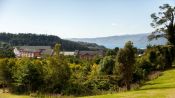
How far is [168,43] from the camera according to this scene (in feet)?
207

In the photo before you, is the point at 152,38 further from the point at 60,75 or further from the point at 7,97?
the point at 7,97

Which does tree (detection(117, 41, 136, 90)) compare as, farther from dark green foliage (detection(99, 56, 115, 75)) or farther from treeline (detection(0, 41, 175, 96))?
dark green foliage (detection(99, 56, 115, 75))

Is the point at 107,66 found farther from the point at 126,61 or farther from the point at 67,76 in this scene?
the point at 126,61

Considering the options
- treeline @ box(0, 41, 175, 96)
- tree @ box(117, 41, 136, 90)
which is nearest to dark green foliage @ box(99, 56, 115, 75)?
treeline @ box(0, 41, 175, 96)

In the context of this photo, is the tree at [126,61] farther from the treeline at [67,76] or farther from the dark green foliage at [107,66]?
the dark green foliage at [107,66]

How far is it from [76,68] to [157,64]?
43.2 ft

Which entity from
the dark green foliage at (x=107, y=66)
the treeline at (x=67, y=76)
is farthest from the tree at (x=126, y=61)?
the dark green foliage at (x=107, y=66)

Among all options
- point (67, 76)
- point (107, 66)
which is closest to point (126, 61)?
point (67, 76)

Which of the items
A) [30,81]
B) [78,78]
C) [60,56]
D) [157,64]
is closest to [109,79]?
[78,78]

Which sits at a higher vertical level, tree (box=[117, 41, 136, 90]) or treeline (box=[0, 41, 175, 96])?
tree (box=[117, 41, 136, 90])

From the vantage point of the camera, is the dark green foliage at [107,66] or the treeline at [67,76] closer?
the treeline at [67,76]

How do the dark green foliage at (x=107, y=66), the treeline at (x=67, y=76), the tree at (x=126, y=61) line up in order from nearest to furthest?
the tree at (x=126, y=61)
the treeline at (x=67, y=76)
the dark green foliage at (x=107, y=66)

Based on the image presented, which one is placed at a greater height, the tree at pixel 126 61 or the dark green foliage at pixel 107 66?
the tree at pixel 126 61

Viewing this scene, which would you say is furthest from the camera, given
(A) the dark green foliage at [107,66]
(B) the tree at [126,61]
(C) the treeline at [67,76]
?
(A) the dark green foliage at [107,66]
